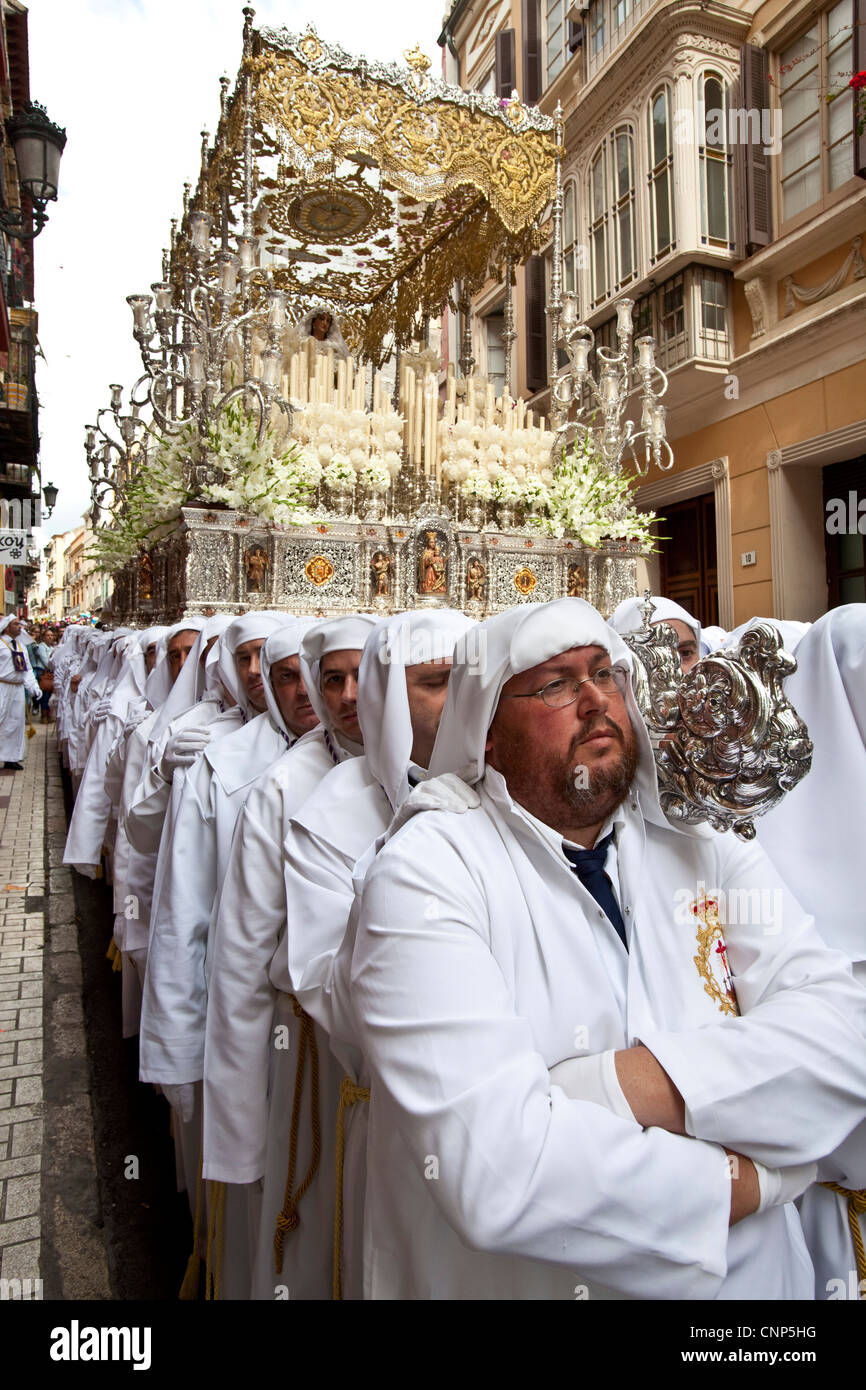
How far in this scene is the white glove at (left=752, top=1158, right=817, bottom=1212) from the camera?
1338 mm

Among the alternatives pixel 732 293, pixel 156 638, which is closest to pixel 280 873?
pixel 156 638

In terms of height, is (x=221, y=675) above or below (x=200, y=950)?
above

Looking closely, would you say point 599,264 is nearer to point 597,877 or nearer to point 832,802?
point 832,802

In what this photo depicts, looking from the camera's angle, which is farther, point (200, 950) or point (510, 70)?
point (510, 70)

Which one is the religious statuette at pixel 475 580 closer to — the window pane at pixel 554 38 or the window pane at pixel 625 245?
the window pane at pixel 625 245

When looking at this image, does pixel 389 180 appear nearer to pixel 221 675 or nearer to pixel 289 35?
pixel 289 35

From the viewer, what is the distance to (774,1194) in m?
1.35

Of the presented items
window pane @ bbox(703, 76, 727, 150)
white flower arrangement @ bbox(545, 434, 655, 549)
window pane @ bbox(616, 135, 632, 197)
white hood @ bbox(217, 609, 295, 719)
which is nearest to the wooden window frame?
window pane @ bbox(703, 76, 727, 150)

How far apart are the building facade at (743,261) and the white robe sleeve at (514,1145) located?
10663mm

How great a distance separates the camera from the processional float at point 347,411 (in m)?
7.91

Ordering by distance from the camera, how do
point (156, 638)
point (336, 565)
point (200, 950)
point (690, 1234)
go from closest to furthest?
point (690, 1234) → point (200, 950) → point (156, 638) → point (336, 565)

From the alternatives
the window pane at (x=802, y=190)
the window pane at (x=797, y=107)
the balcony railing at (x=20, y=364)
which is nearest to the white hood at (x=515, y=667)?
the window pane at (x=802, y=190)

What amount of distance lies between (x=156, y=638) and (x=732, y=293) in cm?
1066

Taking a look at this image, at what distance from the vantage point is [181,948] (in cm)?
297
